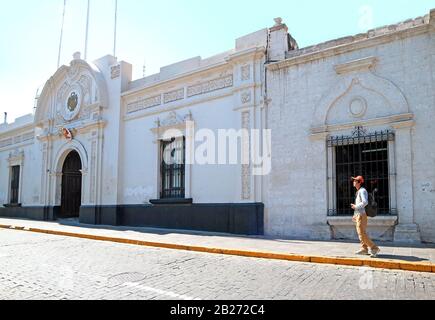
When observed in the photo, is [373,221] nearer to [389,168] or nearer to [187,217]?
[389,168]

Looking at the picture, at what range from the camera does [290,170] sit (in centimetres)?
1049

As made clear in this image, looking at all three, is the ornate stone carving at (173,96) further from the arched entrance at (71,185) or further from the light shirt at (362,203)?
the light shirt at (362,203)

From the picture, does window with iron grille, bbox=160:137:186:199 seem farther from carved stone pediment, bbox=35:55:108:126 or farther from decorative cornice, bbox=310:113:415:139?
decorative cornice, bbox=310:113:415:139

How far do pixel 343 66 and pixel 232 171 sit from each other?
424 cm

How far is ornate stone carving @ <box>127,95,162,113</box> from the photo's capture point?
554 inches

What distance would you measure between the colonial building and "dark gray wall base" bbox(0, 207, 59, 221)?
2876 mm

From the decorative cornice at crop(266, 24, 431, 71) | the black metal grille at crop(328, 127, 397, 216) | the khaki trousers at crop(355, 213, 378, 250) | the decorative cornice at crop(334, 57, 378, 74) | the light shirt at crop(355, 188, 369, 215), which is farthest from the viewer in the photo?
the decorative cornice at crop(334, 57, 378, 74)

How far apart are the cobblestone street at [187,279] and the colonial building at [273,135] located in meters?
3.29

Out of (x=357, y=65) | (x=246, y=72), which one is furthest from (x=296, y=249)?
(x=246, y=72)

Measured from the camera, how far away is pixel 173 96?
1356cm

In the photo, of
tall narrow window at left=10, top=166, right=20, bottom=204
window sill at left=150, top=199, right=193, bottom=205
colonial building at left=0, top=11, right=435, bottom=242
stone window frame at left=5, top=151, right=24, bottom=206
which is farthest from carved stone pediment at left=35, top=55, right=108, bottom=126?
window sill at left=150, top=199, right=193, bottom=205

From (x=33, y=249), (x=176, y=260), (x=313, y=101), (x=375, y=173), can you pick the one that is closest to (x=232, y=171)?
(x=313, y=101)

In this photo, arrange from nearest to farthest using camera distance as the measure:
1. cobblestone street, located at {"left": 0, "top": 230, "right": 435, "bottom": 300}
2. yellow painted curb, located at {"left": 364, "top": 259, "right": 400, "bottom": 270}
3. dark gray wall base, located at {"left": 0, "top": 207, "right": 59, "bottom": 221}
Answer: cobblestone street, located at {"left": 0, "top": 230, "right": 435, "bottom": 300} < yellow painted curb, located at {"left": 364, "top": 259, "right": 400, "bottom": 270} < dark gray wall base, located at {"left": 0, "top": 207, "right": 59, "bottom": 221}
